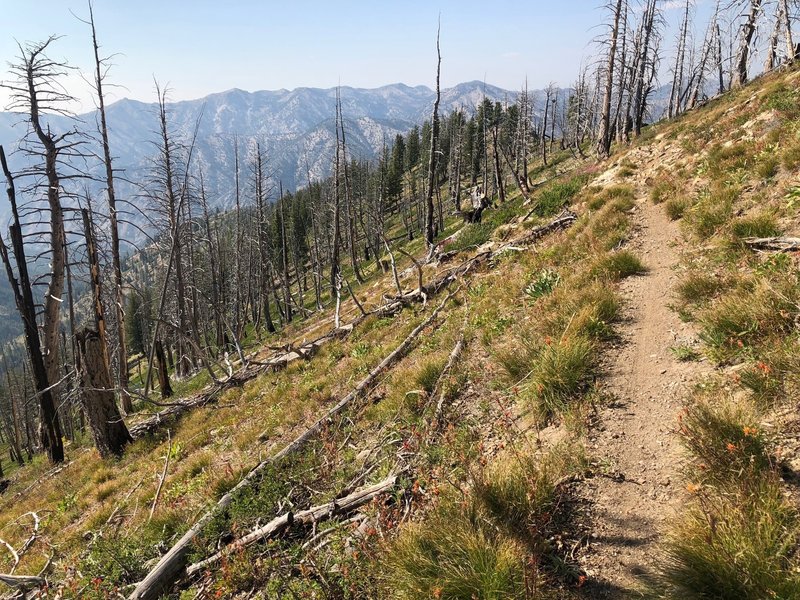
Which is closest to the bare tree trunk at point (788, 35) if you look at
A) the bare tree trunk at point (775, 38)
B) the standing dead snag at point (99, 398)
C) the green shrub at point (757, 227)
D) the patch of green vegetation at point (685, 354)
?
the bare tree trunk at point (775, 38)

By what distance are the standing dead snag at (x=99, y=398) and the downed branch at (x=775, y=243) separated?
1323 cm

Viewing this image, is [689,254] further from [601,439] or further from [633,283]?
[601,439]

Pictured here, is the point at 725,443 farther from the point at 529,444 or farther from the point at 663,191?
A: the point at 663,191

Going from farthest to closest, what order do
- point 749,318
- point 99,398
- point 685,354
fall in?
point 99,398
point 685,354
point 749,318

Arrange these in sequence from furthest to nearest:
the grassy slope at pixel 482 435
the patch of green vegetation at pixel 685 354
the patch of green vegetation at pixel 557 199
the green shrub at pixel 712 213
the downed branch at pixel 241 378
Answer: the patch of green vegetation at pixel 557 199
the downed branch at pixel 241 378
the green shrub at pixel 712 213
the patch of green vegetation at pixel 685 354
the grassy slope at pixel 482 435

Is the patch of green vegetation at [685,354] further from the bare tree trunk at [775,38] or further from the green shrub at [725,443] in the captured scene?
the bare tree trunk at [775,38]

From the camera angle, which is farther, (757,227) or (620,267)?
(620,267)

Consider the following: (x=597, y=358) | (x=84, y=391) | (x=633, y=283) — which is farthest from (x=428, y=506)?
(x=84, y=391)

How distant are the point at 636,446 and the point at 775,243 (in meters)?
3.74

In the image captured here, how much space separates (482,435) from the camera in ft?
15.1

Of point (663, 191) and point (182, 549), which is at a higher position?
point (663, 191)

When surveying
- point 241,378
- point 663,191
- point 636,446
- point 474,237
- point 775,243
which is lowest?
point 241,378

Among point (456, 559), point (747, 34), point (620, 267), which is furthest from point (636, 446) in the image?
point (747, 34)

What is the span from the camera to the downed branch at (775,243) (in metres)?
5.08
